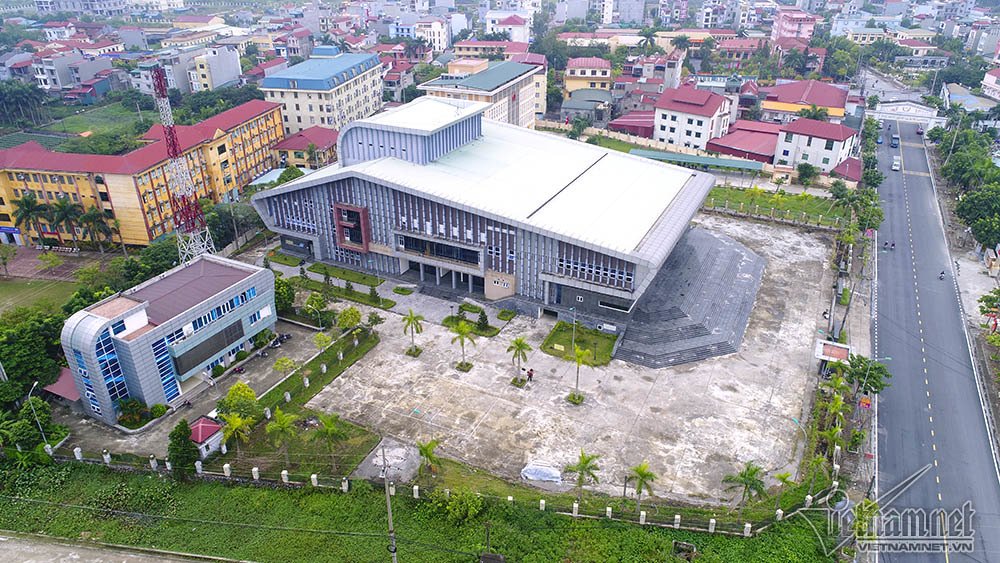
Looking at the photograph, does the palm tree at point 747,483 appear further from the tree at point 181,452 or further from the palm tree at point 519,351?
the tree at point 181,452

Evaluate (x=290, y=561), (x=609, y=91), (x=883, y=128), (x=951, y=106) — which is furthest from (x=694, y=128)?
(x=290, y=561)

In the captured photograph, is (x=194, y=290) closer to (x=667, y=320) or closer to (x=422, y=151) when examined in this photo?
(x=422, y=151)

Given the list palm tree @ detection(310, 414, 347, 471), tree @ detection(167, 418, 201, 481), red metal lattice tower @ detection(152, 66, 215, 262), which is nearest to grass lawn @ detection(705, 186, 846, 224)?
palm tree @ detection(310, 414, 347, 471)

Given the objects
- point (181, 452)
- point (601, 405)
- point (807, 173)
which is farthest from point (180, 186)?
point (807, 173)

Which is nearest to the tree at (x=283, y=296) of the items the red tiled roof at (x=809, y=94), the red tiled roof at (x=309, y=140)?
the red tiled roof at (x=309, y=140)

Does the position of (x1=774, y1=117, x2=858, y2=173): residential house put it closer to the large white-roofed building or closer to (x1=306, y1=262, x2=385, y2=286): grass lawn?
the large white-roofed building

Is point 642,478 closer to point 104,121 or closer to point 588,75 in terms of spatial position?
point 588,75
